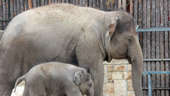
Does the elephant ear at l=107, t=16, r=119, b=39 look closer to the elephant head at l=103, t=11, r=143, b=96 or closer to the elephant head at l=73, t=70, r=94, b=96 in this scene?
the elephant head at l=103, t=11, r=143, b=96

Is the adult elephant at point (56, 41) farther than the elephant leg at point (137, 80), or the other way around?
the elephant leg at point (137, 80)

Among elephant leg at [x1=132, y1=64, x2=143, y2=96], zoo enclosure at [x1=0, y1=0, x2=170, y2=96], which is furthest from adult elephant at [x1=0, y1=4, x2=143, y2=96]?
zoo enclosure at [x1=0, y1=0, x2=170, y2=96]

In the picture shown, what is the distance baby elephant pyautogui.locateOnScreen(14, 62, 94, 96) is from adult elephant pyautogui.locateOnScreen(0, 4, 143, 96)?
0.78 ft

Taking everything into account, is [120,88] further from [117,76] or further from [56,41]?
[56,41]

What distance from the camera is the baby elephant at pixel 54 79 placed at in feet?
17.0

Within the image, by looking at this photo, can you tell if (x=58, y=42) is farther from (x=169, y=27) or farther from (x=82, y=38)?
(x=169, y=27)

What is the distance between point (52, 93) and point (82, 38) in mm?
785

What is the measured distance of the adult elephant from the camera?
217 inches

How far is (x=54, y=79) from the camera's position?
17.3 feet

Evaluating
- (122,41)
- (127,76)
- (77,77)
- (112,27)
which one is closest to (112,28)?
(112,27)

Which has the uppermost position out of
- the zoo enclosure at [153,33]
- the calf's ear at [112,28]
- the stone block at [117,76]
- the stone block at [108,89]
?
the calf's ear at [112,28]

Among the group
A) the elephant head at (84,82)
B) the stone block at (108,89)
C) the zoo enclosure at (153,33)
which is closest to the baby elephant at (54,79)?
the elephant head at (84,82)

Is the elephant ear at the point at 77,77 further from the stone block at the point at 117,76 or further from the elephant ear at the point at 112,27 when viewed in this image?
the stone block at the point at 117,76

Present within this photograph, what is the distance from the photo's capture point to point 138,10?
34.3 feet
